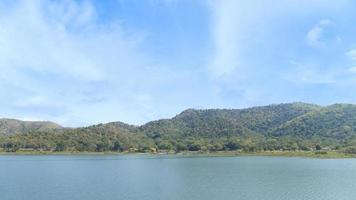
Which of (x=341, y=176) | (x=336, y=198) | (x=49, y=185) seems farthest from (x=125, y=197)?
(x=341, y=176)

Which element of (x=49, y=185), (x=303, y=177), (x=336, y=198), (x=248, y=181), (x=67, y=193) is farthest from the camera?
(x=303, y=177)

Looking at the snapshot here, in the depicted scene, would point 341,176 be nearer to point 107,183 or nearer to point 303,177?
point 303,177

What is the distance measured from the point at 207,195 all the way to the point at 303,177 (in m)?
37.3

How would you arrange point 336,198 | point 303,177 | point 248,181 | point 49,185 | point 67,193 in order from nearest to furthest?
point 336,198, point 67,193, point 49,185, point 248,181, point 303,177

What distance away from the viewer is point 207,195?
70.6 meters

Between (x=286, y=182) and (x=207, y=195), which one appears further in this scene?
(x=286, y=182)

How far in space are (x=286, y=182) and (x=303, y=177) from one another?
12311 millimetres

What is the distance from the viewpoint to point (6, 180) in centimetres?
9381

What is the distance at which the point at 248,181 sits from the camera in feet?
298

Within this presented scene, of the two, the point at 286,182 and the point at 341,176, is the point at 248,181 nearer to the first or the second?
the point at 286,182

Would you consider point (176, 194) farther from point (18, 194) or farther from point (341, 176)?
point (341, 176)

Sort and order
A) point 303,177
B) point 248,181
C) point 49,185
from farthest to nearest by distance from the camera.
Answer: point 303,177, point 248,181, point 49,185

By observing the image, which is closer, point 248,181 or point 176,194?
point 176,194

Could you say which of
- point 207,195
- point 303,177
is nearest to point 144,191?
point 207,195
